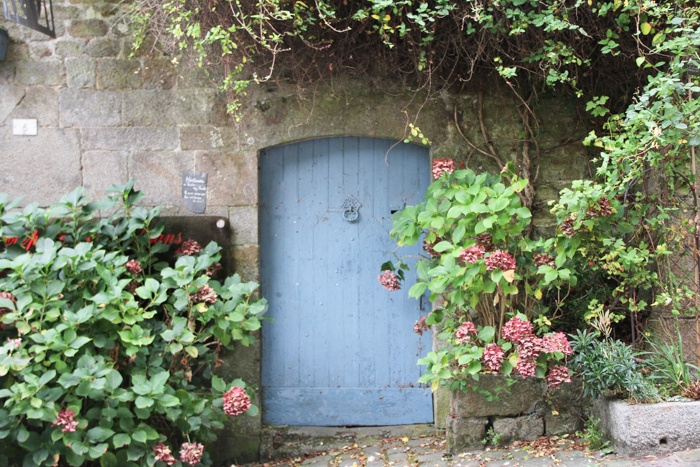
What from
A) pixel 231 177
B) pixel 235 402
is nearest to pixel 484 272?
pixel 235 402

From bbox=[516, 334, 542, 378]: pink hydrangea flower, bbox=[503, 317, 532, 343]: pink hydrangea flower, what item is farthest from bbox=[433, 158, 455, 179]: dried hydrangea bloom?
bbox=[516, 334, 542, 378]: pink hydrangea flower

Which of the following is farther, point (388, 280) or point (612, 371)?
point (388, 280)

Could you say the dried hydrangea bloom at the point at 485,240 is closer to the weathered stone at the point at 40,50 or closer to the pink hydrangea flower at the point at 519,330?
the pink hydrangea flower at the point at 519,330

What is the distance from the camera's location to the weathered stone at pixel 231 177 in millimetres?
3670

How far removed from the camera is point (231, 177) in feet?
12.0

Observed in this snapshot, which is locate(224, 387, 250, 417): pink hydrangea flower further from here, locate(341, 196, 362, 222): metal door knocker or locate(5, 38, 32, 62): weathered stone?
locate(5, 38, 32, 62): weathered stone

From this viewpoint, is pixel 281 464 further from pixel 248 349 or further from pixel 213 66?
pixel 213 66

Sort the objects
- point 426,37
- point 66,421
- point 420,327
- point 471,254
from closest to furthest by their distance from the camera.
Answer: point 66,421, point 471,254, point 426,37, point 420,327

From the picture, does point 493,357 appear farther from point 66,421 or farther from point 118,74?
point 118,74

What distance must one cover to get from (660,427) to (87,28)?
4.05 m

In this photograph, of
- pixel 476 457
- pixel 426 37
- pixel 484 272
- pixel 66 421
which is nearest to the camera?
pixel 66 421

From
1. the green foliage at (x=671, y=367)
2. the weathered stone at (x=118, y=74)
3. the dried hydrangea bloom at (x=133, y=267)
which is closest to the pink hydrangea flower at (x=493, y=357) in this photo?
the green foliage at (x=671, y=367)

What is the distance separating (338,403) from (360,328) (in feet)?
1.70

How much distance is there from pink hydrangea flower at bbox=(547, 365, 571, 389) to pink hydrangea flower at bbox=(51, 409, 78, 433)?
2.35 meters
